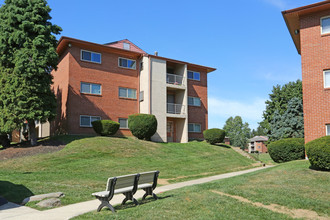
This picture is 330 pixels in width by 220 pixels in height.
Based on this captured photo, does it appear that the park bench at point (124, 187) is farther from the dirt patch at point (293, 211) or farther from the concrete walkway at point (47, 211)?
the dirt patch at point (293, 211)

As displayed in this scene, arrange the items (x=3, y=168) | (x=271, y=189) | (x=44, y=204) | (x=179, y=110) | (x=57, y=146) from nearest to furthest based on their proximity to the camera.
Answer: (x=44, y=204) < (x=271, y=189) < (x=3, y=168) < (x=57, y=146) < (x=179, y=110)

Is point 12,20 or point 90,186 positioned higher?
point 12,20

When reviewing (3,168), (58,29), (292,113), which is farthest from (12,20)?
(292,113)

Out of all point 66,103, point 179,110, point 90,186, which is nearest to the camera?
point 90,186

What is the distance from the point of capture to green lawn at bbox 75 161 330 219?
23.5 feet

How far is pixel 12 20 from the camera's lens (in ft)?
73.2

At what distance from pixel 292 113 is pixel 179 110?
504 inches

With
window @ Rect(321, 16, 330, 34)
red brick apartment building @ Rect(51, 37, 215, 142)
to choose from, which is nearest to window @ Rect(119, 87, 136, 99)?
red brick apartment building @ Rect(51, 37, 215, 142)

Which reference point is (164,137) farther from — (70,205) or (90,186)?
(70,205)

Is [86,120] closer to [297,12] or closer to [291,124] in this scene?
[297,12]

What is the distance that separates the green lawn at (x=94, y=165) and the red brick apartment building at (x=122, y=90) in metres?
3.99

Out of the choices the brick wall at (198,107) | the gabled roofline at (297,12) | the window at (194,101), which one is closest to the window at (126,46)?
the brick wall at (198,107)

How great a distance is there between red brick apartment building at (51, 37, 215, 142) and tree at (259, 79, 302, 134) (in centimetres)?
1462

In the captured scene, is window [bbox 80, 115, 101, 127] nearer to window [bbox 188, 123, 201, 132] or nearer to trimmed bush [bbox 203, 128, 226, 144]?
window [bbox 188, 123, 201, 132]
